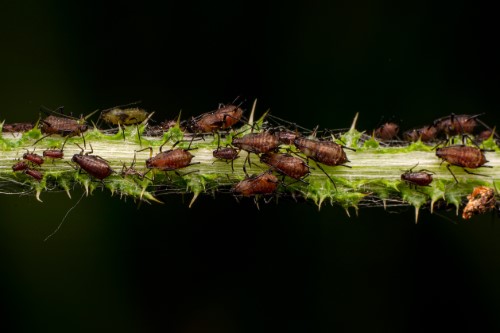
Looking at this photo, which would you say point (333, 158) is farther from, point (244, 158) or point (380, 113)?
point (380, 113)

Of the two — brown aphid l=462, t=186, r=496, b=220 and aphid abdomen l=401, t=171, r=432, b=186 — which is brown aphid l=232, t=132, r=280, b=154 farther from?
brown aphid l=462, t=186, r=496, b=220

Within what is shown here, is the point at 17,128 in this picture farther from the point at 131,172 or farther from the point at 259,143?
the point at 259,143

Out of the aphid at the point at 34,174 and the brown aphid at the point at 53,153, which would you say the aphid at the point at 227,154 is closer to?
the brown aphid at the point at 53,153

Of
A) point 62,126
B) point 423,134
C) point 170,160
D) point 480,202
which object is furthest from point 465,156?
point 62,126

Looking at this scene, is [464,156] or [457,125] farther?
[457,125]

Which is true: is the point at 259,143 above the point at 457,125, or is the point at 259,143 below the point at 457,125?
below

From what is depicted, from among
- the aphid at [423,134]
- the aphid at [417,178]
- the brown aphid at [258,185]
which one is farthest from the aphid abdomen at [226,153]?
the aphid at [423,134]
